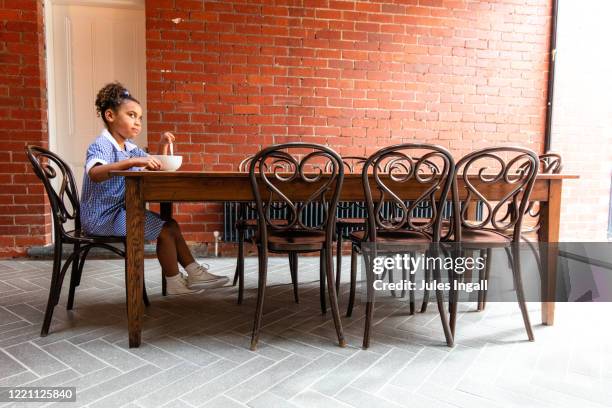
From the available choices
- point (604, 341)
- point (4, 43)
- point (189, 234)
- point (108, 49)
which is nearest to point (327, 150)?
point (604, 341)

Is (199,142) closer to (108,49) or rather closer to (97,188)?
(108,49)

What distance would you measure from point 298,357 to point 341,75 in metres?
2.79

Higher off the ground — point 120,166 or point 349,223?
point 120,166

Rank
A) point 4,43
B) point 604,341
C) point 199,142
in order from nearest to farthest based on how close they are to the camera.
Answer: point 604,341 < point 4,43 < point 199,142

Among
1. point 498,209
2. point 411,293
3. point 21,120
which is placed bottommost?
point 411,293

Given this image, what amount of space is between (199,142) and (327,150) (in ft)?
7.43

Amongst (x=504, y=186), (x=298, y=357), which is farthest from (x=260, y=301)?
(x=504, y=186)

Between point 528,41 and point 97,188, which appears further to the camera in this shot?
point 528,41

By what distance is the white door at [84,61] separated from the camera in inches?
144

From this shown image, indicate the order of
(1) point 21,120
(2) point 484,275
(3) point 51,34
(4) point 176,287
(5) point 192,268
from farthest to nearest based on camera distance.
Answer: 1. (3) point 51,34
2. (1) point 21,120
3. (2) point 484,275
4. (5) point 192,268
5. (4) point 176,287

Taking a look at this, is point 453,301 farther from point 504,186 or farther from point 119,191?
point 119,191

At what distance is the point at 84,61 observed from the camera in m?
3.71

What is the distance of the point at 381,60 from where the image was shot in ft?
12.5

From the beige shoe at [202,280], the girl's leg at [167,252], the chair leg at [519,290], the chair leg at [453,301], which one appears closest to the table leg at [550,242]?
the chair leg at [519,290]
